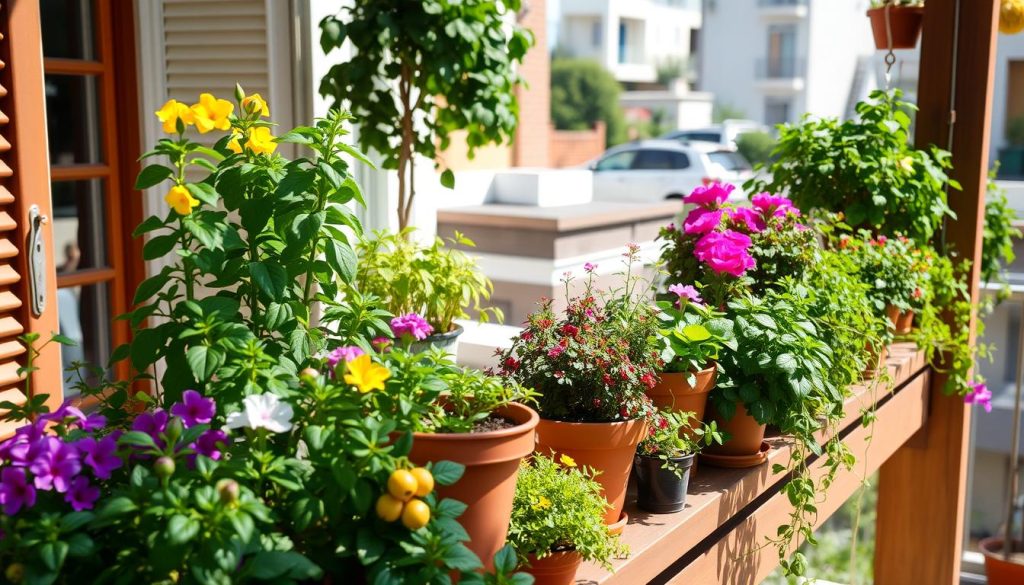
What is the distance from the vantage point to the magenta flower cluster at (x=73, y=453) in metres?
0.93

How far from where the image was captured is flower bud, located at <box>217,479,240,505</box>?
0.89 meters

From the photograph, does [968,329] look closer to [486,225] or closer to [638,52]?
[486,225]

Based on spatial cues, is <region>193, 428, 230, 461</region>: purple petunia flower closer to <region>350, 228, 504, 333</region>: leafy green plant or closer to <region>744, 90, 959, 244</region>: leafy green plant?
<region>350, 228, 504, 333</region>: leafy green plant

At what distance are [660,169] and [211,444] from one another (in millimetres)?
12740

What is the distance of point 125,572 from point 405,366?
337 millimetres

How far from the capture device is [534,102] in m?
12.5

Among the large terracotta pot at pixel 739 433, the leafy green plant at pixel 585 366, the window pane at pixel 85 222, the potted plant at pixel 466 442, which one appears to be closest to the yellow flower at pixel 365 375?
the potted plant at pixel 466 442

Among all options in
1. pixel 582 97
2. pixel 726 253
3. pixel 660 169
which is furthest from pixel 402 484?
pixel 582 97

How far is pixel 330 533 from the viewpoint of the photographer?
100cm

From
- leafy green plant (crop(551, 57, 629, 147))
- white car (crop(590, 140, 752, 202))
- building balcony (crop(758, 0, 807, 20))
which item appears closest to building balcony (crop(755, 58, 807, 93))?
building balcony (crop(758, 0, 807, 20))

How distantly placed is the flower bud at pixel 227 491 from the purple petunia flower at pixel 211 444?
0.40 ft

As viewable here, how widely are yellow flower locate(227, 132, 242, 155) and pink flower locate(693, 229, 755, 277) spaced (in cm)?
91

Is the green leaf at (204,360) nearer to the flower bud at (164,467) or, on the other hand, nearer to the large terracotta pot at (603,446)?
the flower bud at (164,467)

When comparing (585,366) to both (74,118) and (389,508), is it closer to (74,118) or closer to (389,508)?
(389,508)
